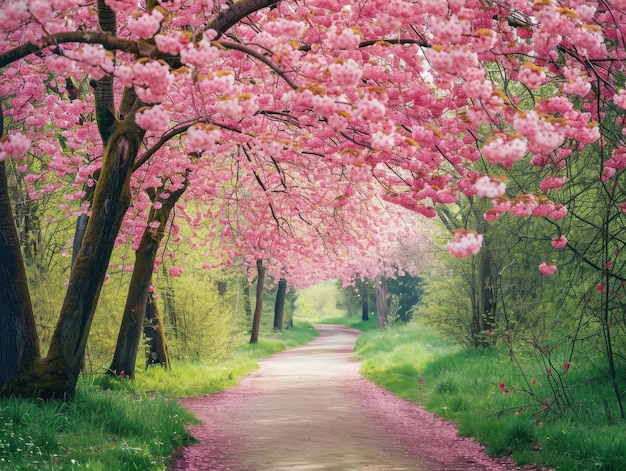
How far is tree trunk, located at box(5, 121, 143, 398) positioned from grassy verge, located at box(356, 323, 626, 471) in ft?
16.6

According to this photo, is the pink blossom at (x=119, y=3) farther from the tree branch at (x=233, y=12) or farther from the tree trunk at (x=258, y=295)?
the tree trunk at (x=258, y=295)

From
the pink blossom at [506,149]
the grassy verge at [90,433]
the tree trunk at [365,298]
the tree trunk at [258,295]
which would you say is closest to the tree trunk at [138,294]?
the grassy verge at [90,433]

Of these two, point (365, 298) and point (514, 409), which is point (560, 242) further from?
point (365, 298)

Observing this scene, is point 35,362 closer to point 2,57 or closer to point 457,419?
point 2,57

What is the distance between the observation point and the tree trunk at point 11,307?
7980 mm

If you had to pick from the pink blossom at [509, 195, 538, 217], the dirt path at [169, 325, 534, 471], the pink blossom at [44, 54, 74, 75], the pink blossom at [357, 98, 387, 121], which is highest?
the pink blossom at [44, 54, 74, 75]

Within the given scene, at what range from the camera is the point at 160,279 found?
17422 mm

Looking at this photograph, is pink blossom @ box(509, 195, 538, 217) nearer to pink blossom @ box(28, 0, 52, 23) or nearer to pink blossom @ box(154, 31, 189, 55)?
pink blossom @ box(154, 31, 189, 55)

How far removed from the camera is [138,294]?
13352 mm

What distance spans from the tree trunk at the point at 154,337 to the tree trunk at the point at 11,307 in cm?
742

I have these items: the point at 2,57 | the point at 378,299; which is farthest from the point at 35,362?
the point at 378,299

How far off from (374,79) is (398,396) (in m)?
7.72

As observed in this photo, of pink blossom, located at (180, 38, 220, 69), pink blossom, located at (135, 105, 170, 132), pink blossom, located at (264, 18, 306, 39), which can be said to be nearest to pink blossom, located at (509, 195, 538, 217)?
pink blossom, located at (264, 18, 306, 39)

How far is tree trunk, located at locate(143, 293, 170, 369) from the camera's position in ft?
51.5
